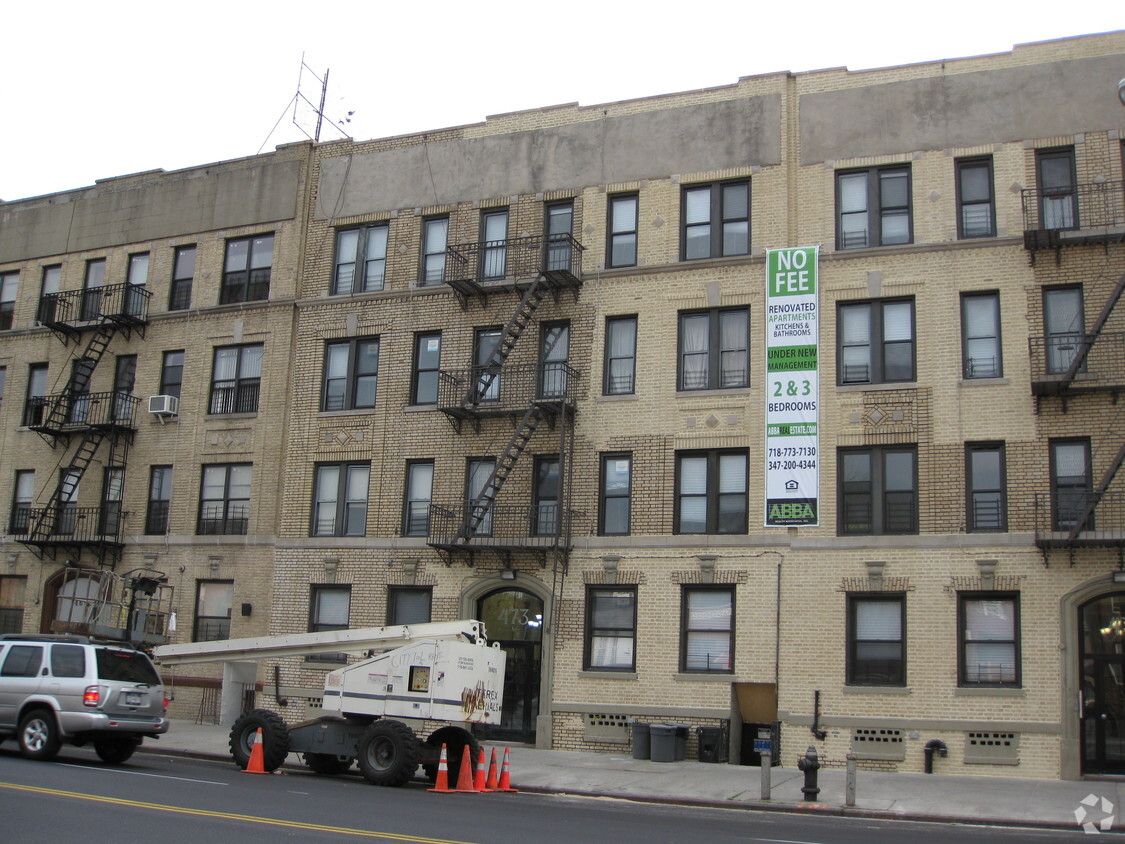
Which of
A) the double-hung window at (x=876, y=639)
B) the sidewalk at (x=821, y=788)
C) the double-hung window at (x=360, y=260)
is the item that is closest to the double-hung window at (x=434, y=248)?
the double-hung window at (x=360, y=260)

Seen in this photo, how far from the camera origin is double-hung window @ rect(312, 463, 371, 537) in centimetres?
3067

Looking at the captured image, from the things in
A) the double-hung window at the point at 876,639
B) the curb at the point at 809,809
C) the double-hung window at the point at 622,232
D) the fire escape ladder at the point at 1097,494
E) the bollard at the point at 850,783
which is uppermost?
the double-hung window at the point at 622,232

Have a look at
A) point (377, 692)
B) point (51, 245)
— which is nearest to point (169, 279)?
point (51, 245)

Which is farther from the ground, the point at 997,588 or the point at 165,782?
the point at 997,588

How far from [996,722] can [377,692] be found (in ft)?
40.3

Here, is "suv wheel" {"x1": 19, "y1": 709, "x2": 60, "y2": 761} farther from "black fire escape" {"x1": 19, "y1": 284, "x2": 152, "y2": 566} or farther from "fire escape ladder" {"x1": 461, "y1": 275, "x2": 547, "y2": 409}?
"black fire escape" {"x1": 19, "y1": 284, "x2": 152, "y2": 566}

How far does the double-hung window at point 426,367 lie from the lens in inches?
1199

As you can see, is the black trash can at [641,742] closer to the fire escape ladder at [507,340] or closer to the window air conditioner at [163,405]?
the fire escape ladder at [507,340]

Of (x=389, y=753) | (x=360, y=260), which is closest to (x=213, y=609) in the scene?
(x=360, y=260)

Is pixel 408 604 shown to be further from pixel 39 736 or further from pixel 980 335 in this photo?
pixel 980 335

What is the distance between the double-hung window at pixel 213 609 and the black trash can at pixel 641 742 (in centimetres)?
1234

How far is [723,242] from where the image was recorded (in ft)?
92.2

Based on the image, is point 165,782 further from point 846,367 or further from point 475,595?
point 846,367

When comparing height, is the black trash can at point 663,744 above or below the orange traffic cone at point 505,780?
above
